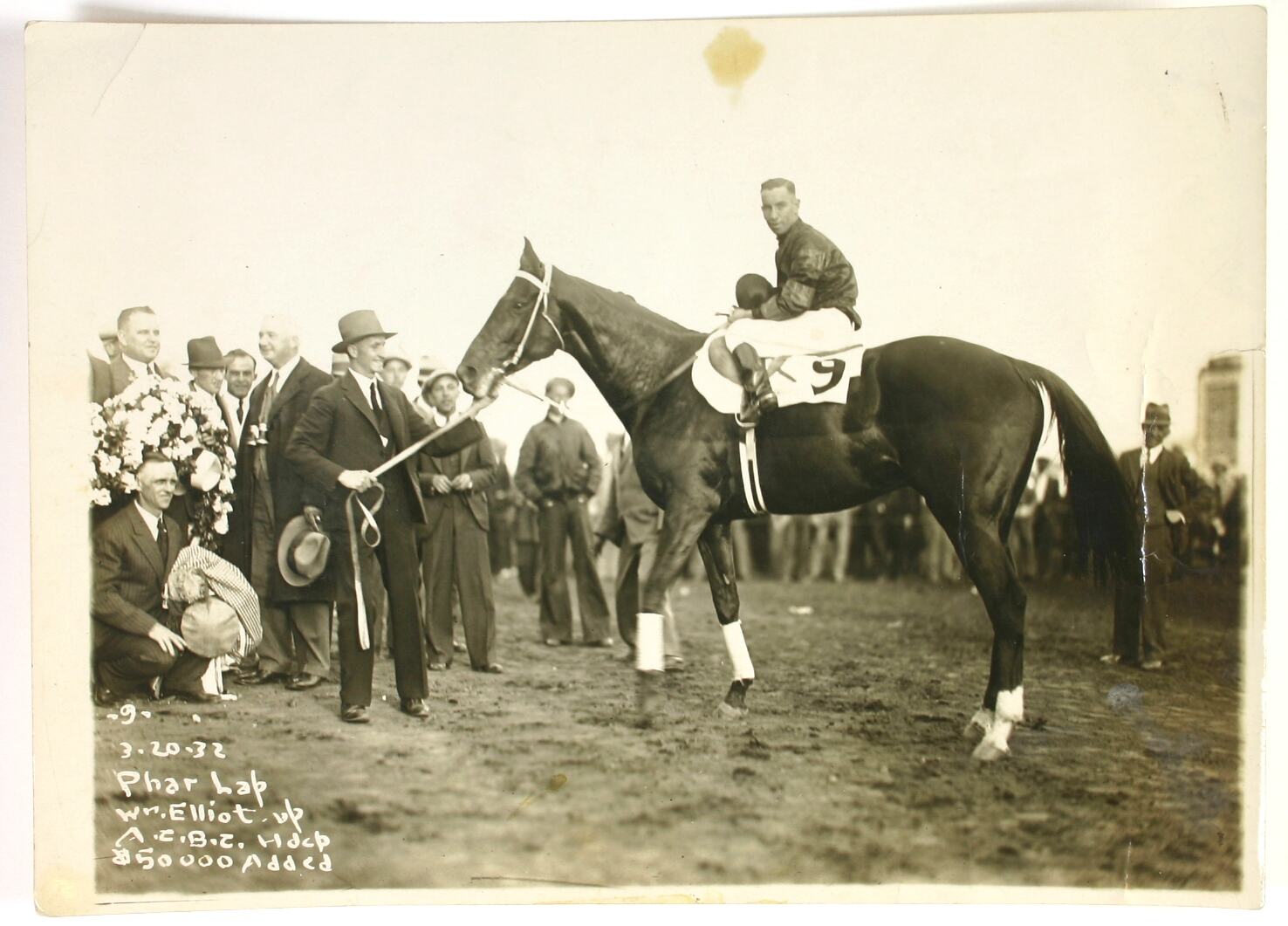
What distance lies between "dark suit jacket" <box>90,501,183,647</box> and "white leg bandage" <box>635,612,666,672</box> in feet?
5.69

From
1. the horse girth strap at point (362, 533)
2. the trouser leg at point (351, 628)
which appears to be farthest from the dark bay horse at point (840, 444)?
the trouser leg at point (351, 628)

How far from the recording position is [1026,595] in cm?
380

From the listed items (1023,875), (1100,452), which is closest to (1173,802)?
(1023,875)

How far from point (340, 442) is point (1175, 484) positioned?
300 cm

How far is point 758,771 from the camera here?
3.79 m

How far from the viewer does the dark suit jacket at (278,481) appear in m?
3.90

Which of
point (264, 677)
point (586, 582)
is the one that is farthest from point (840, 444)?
point (264, 677)

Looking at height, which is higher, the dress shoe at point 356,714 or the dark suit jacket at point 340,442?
the dark suit jacket at point 340,442

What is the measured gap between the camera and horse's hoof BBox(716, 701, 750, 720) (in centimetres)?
384

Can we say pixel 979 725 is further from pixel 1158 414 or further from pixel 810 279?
pixel 810 279

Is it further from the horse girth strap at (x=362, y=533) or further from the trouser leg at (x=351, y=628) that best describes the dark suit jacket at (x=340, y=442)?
the trouser leg at (x=351, y=628)

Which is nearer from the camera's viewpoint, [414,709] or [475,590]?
[414,709]

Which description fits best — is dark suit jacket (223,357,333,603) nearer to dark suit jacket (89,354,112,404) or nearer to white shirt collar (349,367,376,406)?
white shirt collar (349,367,376,406)

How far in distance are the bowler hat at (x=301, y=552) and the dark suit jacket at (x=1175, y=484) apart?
2886 mm
